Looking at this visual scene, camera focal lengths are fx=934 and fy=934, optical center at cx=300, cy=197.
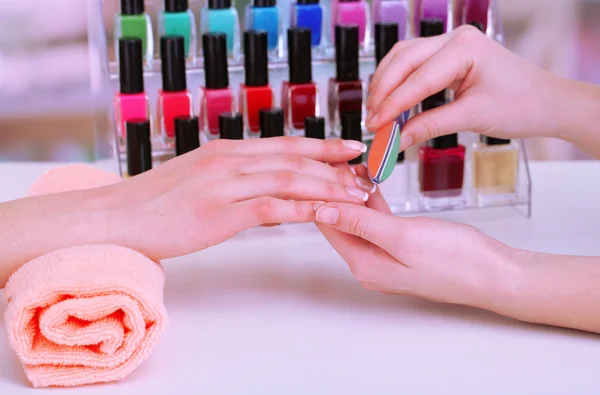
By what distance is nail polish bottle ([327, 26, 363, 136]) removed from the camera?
4.47 ft

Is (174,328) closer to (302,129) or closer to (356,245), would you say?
(356,245)

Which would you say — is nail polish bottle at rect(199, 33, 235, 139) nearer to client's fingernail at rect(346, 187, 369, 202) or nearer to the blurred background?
client's fingernail at rect(346, 187, 369, 202)

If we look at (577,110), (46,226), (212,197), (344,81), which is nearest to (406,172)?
(344,81)

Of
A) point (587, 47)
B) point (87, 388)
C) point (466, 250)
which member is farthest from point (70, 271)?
point (587, 47)

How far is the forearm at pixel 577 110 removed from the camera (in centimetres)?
126

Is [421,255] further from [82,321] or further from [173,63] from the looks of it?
[173,63]

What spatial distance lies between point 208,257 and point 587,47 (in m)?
1.50

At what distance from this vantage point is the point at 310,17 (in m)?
1.43

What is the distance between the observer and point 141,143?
1.31 m

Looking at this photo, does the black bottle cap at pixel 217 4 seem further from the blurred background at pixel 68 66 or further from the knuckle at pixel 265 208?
the blurred background at pixel 68 66

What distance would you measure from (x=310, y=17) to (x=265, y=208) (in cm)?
51

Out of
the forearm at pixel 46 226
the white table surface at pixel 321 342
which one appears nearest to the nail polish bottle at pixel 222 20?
the white table surface at pixel 321 342

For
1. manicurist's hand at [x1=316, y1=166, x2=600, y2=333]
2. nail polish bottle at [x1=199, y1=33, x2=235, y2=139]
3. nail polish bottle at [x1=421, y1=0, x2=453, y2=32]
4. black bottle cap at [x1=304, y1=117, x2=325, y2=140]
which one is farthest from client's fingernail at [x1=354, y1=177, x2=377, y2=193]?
nail polish bottle at [x1=421, y1=0, x2=453, y2=32]

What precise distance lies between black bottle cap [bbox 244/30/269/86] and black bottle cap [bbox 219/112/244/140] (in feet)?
0.24
